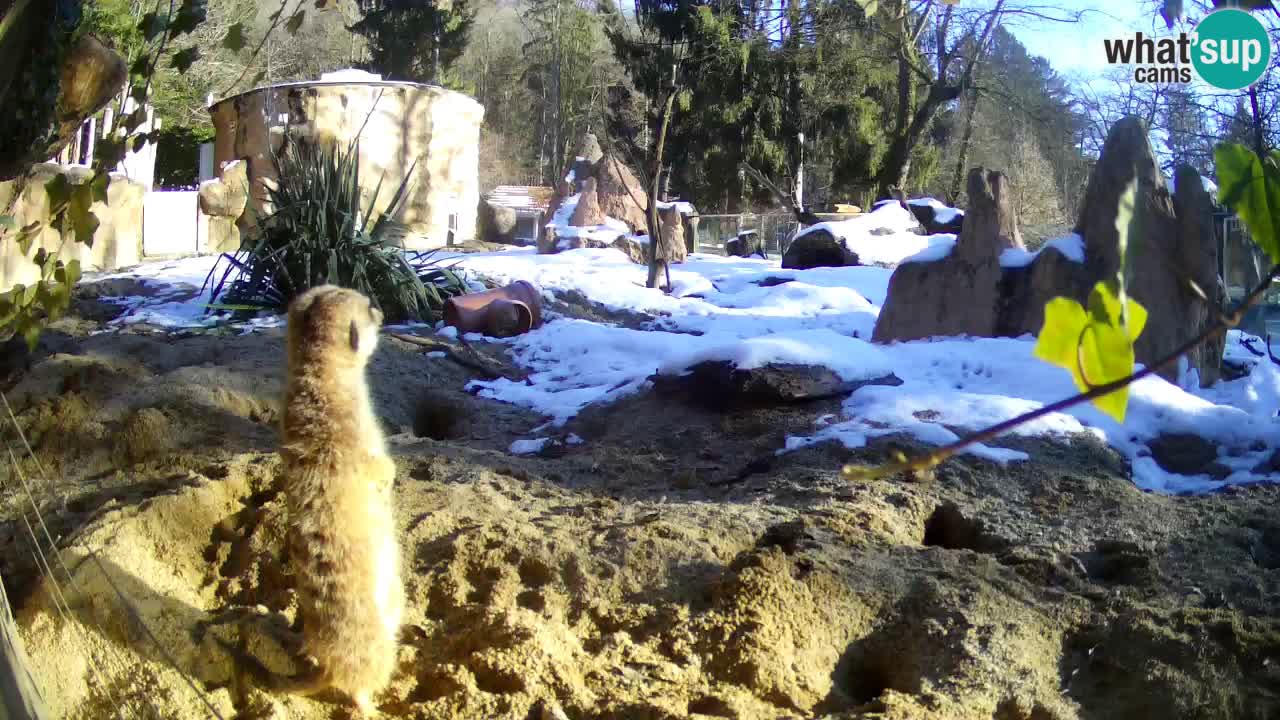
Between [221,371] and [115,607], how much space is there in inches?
84.5

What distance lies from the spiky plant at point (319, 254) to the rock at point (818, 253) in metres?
7.84

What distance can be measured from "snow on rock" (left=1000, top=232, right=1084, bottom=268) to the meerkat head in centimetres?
526

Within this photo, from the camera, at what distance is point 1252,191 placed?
25.1 inches

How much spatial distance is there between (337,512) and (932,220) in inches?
541

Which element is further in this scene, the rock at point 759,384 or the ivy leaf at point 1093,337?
the rock at point 759,384

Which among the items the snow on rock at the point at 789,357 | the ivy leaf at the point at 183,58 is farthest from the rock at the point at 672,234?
the ivy leaf at the point at 183,58

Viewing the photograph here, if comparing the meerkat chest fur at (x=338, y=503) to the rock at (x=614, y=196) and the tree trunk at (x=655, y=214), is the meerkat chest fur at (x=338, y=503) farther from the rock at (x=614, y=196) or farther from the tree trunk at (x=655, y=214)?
the rock at (x=614, y=196)

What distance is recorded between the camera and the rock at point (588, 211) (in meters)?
18.1

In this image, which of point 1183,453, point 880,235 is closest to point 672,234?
point 880,235

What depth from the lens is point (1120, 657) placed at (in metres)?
2.58

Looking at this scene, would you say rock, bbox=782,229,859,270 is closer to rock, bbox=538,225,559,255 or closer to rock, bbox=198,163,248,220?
rock, bbox=538,225,559,255

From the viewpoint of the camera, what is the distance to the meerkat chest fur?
7.50 ft

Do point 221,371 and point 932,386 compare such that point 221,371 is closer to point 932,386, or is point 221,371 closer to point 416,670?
point 416,670

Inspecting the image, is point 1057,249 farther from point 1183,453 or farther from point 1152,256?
point 1183,453
